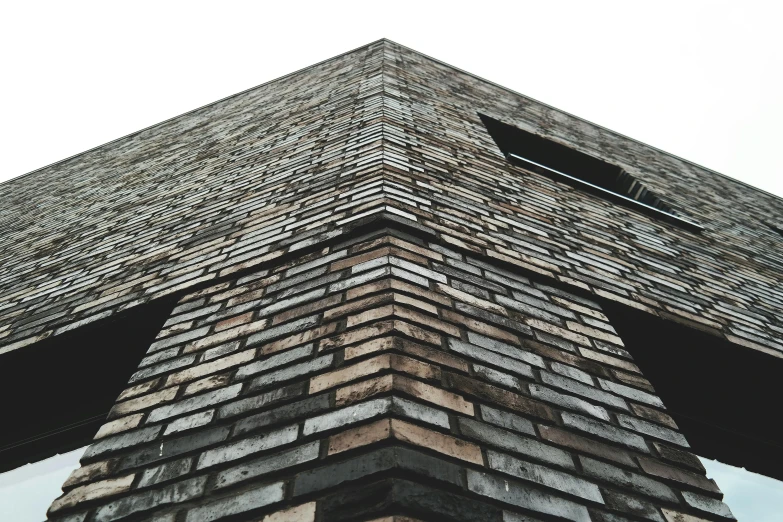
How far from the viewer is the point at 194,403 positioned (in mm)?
1615

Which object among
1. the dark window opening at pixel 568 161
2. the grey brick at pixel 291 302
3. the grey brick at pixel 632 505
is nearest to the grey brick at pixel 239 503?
the grey brick at pixel 291 302

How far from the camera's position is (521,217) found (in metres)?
2.88

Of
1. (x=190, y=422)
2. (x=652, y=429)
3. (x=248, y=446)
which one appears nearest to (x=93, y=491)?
(x=190, y=422)

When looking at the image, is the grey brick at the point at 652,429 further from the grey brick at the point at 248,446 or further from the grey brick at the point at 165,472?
the grey brick at the point at 165,472

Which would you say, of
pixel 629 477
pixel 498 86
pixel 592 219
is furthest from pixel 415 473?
pixel 498 86

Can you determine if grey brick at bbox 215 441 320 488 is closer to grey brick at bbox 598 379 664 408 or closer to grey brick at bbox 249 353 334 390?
grey brick at bbox 249 353 334 390

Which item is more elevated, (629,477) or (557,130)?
(557,130)

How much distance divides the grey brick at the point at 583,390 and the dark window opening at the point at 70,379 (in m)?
1.79

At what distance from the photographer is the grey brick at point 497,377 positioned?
1.59 m

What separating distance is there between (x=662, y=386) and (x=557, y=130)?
4.23 m

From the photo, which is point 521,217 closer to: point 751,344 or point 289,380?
point 751,344

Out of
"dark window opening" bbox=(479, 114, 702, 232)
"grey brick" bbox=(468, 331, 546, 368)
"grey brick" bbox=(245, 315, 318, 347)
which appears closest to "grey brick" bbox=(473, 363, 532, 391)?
"grey brick" bbox=(468, 331, 546, 368)

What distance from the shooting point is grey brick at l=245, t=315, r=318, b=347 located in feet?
5.83

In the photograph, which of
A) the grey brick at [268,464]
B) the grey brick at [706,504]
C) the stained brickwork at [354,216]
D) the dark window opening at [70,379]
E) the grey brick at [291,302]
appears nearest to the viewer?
the grey brick at [268,464]
